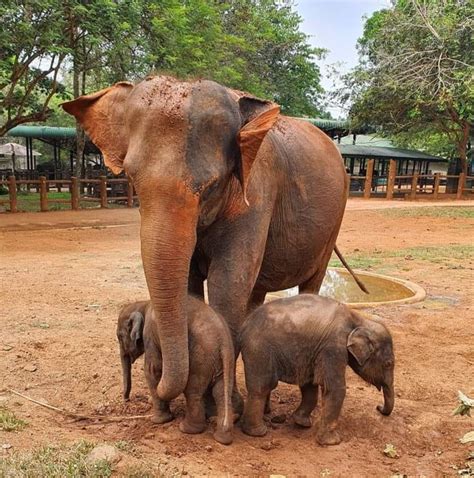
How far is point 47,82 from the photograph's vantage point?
1648cm

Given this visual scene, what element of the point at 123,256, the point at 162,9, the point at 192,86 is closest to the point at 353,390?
the point at 192,86

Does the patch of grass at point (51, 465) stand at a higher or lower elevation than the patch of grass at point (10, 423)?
higher

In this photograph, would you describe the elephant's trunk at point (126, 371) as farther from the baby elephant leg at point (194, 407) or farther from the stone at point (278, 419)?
the stone at point (278, 419)

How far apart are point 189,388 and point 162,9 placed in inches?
554

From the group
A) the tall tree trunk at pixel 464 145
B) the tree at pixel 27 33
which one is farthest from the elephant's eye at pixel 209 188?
the tall tree trunk at pixel 464 145

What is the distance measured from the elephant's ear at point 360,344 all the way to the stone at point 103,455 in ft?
4.38

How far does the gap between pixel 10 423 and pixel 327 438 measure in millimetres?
1763

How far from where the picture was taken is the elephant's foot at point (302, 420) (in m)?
3.31

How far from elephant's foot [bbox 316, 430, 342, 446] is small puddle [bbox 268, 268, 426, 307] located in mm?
3244

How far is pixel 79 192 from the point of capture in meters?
19.4

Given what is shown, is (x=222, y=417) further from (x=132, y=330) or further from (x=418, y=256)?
→ (x=418, y=256)

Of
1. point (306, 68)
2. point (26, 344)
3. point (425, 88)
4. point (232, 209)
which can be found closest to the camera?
point (232, 209)

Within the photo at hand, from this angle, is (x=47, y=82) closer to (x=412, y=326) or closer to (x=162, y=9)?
(x=162, y=9)

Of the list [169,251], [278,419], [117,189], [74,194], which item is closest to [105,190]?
[74,194]
